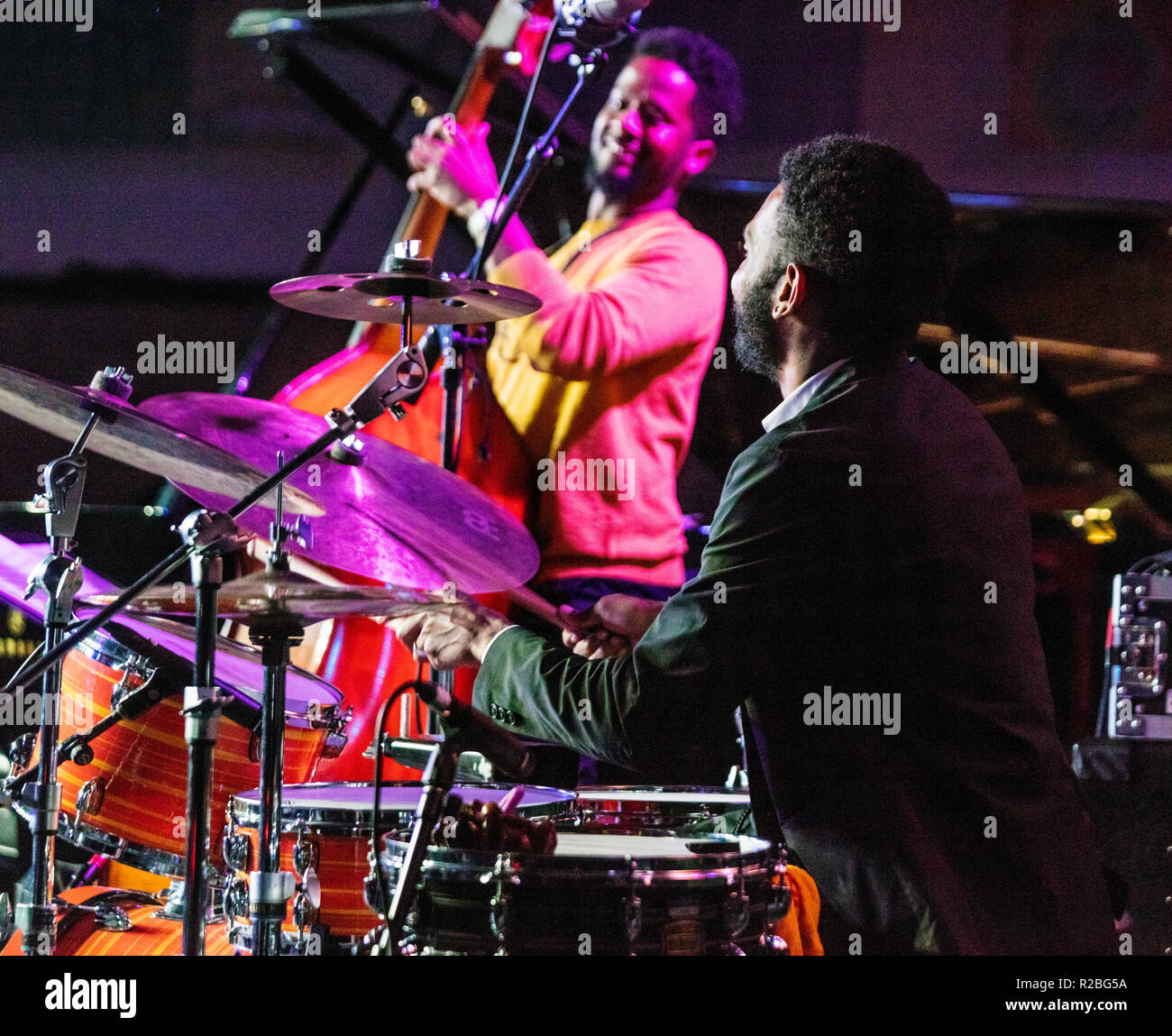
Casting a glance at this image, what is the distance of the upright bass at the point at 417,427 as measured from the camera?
305 centimetres

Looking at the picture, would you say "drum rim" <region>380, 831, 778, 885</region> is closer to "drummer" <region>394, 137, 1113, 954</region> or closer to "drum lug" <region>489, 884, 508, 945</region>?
"drum lug" <region>489, 884, 508, 945</region>

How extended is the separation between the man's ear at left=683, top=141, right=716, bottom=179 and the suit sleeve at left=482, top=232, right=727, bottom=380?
0.20 m

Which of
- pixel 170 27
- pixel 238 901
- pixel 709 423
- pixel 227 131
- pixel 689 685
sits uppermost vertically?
pixel 170 27

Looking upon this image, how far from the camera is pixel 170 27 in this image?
149 inches

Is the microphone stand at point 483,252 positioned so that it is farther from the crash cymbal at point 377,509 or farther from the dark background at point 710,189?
the crash cymbal at point 377,509

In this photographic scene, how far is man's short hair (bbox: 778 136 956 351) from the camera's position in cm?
177

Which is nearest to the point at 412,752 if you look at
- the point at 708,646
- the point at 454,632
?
the point at 454,632

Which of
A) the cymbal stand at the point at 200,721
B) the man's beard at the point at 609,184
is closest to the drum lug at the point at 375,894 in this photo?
the cymbal stand at the point at 200,721

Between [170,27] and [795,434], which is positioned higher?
[170,27]

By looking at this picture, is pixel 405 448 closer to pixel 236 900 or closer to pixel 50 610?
pixel 50 610
